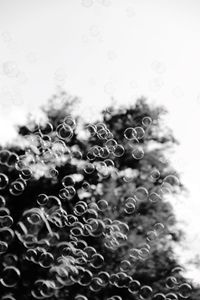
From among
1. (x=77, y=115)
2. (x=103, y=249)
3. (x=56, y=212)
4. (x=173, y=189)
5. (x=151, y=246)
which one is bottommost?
(x=56, y=212)

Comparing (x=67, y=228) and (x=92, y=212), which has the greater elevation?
(x=67, y=228)

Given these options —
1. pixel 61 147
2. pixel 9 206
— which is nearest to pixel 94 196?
pixel 9 206

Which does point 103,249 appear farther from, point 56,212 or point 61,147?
point 61,147

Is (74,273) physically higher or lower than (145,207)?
lower

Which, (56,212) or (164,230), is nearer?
(56,212)

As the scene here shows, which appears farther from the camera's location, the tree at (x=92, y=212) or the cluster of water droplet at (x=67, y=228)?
the tree at (x=92, y=212)

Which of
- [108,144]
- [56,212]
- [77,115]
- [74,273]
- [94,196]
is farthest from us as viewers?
[77,115]

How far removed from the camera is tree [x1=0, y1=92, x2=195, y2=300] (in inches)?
328

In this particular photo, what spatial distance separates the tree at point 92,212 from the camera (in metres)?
8.34

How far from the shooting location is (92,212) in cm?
801

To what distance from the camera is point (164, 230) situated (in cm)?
1190

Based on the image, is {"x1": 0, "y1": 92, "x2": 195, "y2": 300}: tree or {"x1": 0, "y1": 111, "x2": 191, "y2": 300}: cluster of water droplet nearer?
{"x1": 0, "y1": 111, "x2": 191, "y2": 300}: cluster of water droplet

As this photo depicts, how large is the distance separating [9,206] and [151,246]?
143 inches

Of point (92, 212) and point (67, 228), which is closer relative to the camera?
point (92, 212)
